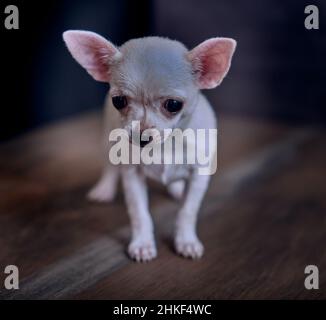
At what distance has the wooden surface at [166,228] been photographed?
1.36 metres

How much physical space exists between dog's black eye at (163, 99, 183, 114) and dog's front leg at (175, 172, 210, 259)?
0.30 metres

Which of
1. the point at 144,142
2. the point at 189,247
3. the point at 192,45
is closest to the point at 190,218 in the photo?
the point at 189,247

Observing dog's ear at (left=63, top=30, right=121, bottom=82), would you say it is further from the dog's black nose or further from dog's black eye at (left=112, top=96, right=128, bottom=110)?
the dog's black nose

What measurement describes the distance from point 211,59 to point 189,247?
568 millimetres

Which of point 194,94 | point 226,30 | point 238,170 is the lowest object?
point 238,170

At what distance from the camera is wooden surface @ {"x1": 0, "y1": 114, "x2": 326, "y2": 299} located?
1.36m

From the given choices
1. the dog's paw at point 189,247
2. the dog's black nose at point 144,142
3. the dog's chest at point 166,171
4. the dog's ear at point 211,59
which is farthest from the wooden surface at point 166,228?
the dog's ear at point 211,59

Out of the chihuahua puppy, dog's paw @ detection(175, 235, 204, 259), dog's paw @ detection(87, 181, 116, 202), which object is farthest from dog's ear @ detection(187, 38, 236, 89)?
dog's paw @ detection(87, 181, 116, 202)

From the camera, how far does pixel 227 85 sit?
10.7 ft

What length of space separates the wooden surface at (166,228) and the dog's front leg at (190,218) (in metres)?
0.04

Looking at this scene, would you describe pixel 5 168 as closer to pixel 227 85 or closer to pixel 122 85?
pixel 122 85

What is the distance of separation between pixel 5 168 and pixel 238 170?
1065 millimetres

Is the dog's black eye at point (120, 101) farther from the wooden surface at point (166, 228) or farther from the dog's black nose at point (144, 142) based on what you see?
the wooden surface at point (166, 228)
